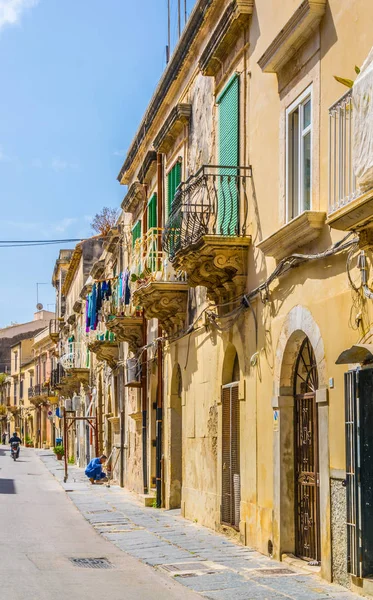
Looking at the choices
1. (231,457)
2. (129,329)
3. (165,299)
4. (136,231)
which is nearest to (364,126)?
(231,457)

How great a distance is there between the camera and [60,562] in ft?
40.7

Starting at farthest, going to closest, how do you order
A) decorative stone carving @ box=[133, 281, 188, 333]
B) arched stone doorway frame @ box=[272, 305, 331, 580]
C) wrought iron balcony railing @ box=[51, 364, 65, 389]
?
wrought iron balcony railing @ box=[51, 364, 65, 389], decorative stone carving @ box=[133, 281, 188, 333], arched stone doorway frame @ box=[272, 305, 331, 580]

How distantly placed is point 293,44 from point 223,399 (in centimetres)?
619

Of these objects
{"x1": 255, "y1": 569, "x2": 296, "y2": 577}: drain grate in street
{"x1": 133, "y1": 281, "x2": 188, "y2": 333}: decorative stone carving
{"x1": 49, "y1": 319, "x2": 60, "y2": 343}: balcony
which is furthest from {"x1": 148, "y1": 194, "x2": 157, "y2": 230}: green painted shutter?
{"x1": 49, "y1": 319, "x2": 60, "y2": 343}: balcony

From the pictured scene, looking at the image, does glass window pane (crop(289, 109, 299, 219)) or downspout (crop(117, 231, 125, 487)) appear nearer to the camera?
glass window pane (crop(289, 109, 299, 219))

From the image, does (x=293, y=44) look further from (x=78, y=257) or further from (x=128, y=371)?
(x=78, y=257)

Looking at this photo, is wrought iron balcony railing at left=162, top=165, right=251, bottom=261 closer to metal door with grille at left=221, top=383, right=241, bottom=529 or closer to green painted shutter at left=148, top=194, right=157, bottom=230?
metal door with grille at left=221, top=383, right=241, bottom=529

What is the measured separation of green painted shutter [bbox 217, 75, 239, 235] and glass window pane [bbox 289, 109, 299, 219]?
1.94 m

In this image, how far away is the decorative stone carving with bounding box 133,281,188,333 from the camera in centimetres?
1861

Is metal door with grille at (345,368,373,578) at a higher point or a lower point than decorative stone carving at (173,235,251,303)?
lower

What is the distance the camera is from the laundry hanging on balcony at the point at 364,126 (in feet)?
28.0

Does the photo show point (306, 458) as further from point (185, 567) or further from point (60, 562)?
point (60, 562)

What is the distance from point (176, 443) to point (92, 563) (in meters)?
7.94

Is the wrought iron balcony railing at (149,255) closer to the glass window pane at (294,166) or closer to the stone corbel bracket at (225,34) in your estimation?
the stone corbel bracket at (225,34)
